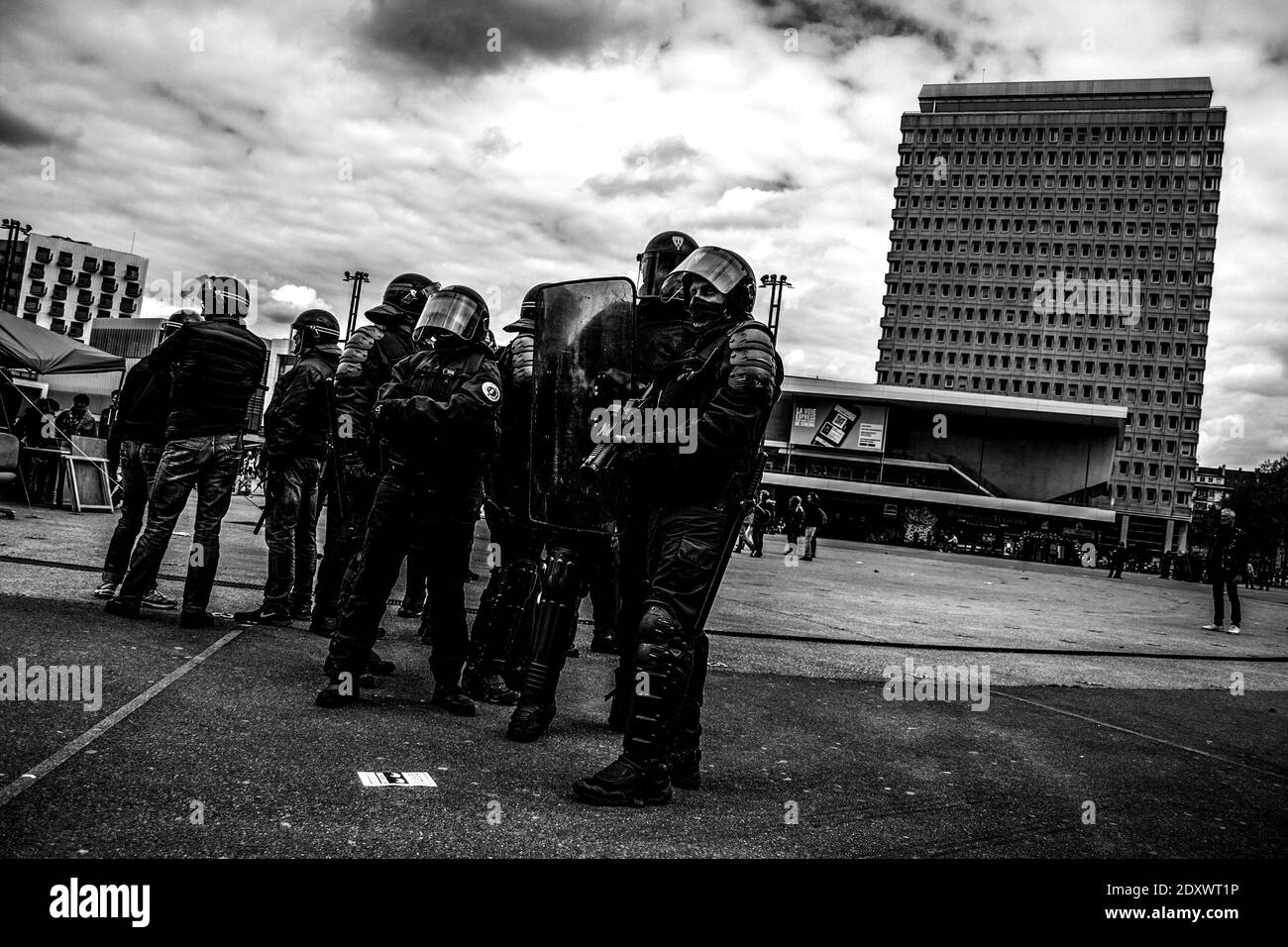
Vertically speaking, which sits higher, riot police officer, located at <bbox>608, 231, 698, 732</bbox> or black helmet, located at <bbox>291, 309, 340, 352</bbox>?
black helmet, located at <bbox>291, 309, 340, 352</bbox>

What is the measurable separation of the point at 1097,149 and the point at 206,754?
128 meters

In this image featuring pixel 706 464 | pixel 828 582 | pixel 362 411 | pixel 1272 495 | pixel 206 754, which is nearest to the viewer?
pixel 206 754

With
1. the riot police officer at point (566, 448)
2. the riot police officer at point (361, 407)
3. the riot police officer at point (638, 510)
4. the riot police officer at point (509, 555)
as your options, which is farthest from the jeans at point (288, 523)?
the riot police officer at point (638, 510)

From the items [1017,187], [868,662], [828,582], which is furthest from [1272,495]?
[868,662]

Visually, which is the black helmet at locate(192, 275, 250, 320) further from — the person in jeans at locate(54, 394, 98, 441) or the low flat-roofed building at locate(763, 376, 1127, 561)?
the low flat-roofed building at locate(763, 376, 1127, 561)

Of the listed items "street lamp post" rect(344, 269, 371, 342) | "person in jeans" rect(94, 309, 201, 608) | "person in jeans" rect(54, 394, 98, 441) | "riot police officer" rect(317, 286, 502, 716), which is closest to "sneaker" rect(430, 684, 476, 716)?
"riot police officer" rect(317, 286, 502, 716)

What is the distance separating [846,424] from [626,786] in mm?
69871

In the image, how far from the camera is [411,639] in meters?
6.23

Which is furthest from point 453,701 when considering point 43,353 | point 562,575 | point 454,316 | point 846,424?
point 846,424

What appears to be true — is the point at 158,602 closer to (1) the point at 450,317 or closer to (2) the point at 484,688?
(2) the point at 484,688

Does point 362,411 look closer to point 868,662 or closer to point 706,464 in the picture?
point 706,464

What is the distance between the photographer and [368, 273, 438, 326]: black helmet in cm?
567

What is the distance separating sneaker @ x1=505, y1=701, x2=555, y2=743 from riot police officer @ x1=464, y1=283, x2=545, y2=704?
66cm

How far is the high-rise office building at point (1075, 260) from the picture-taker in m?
105
